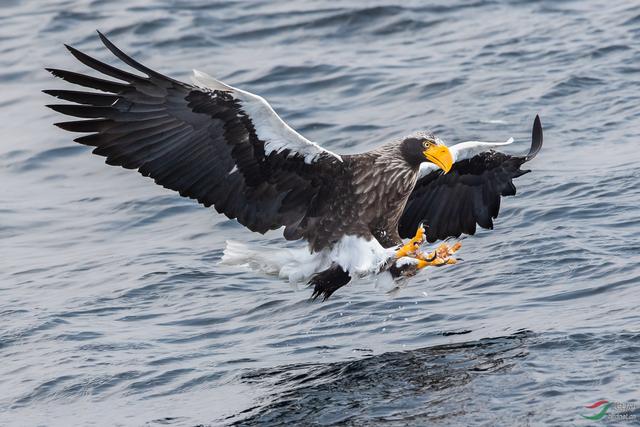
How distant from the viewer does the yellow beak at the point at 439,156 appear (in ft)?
28.0

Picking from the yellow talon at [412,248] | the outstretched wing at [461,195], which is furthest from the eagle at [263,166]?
the outstretched wing at [461,195]

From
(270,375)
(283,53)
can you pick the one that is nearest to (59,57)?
(283,53)

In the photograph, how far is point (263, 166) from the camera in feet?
27.6

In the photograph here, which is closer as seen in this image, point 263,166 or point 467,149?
point 263,166

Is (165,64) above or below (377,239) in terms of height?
above

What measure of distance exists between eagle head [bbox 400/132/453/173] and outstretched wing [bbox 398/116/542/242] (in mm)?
744

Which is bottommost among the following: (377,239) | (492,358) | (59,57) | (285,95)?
(492,358)

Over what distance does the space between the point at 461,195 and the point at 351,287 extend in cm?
115

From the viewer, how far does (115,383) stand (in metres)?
8.22

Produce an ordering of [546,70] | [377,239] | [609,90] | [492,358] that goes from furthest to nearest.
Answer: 1. [546,70]
2. [609,90]
3. [377,239]
4. [492,358]

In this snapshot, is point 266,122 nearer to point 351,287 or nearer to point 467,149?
point 467,149

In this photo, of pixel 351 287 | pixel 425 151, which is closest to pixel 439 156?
pixel 425 151

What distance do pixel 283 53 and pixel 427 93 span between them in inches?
103

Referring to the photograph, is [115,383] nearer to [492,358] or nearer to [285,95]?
[492,358]
